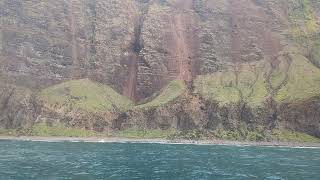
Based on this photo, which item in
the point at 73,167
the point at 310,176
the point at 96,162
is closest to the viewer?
the point at 310,176

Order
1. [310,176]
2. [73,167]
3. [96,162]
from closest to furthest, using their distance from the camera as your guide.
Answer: [310,176]
[73,167]
[96,162]

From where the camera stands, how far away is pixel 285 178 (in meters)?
103

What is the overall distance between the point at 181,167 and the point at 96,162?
2232 centimetres

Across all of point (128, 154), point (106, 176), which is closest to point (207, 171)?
point (106, 176)

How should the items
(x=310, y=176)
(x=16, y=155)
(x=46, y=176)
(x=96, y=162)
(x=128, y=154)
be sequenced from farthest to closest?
(x=128, y=154)
(x=16, y=155)
(x=96, y=162)
(x=310, y=176)
(x=46, y=176)

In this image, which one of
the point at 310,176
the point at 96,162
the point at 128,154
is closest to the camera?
the point at 310,176

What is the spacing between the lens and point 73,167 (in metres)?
116

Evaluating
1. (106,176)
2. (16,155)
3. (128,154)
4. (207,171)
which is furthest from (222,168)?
(16,155)

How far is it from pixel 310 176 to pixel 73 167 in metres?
51.9

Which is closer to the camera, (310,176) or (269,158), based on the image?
(310,176)

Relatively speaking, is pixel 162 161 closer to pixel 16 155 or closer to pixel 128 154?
pixel 128 154

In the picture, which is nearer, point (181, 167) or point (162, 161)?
point (181, 167)

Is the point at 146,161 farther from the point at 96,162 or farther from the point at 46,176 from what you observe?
the point at 46,176

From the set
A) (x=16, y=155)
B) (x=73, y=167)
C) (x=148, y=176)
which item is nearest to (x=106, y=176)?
(x=148, y=176)
